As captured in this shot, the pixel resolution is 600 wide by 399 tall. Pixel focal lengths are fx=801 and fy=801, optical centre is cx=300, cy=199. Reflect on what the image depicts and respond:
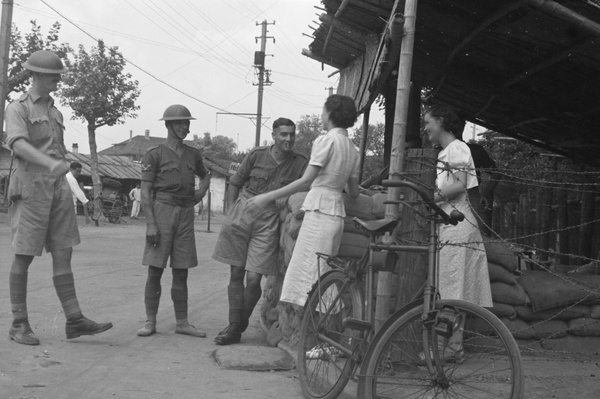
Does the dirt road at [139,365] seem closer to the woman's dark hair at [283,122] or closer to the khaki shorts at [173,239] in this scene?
the khaki shorts at [173,239]

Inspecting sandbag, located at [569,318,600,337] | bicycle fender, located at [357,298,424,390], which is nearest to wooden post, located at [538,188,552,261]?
sandbag, located at [569,318,600,337]

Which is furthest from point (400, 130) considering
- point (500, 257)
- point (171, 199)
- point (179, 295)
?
point (179, 295)

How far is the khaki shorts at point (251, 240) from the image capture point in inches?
247

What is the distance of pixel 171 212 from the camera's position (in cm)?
653

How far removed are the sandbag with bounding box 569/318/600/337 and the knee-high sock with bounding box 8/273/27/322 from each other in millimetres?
4123

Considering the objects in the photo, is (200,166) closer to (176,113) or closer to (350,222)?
(176,113)

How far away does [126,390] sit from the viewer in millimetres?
4707

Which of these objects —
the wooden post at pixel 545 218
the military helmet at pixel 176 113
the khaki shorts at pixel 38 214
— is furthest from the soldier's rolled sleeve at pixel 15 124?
the wooden post at pixel 545 218

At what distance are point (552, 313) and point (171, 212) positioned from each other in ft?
10.2

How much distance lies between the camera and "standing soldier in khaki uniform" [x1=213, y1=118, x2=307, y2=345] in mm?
6263

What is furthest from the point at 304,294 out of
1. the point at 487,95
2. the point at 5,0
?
the point at 5,0

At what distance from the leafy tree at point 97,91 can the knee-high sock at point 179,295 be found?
34.9 metres

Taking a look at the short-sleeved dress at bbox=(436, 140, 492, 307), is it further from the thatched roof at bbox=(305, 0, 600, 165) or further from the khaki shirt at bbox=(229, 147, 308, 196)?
the khaki shirt at bbox=(229, 147, 308, 196)

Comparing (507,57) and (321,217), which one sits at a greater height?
(507,57)
